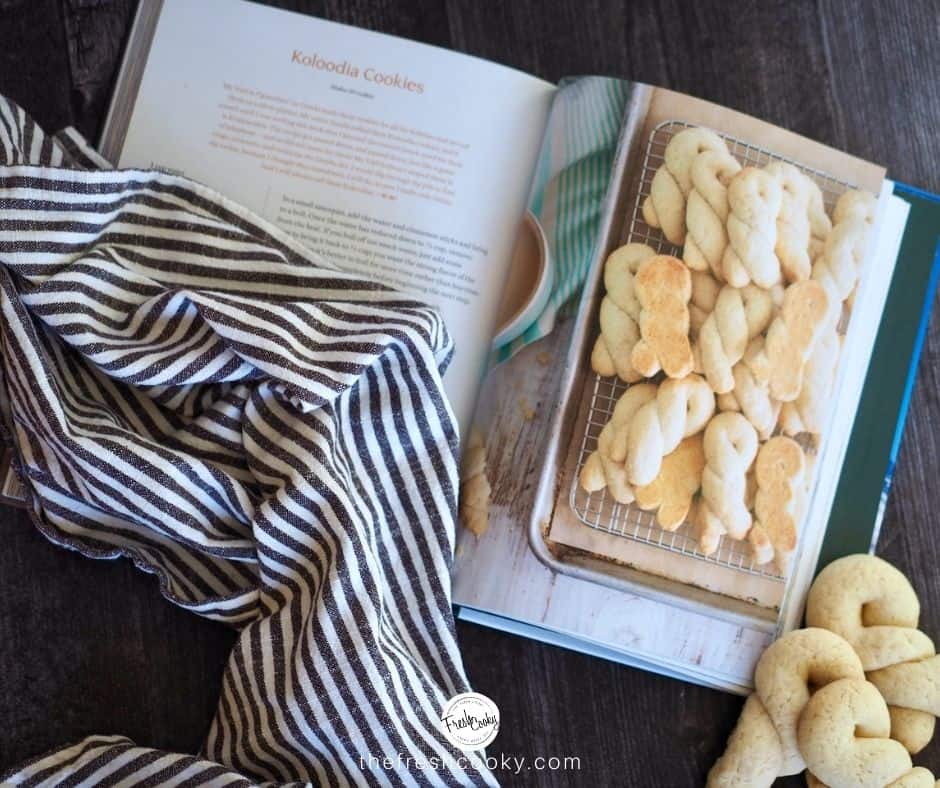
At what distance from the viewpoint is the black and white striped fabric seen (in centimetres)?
43

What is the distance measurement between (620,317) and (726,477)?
94 mm

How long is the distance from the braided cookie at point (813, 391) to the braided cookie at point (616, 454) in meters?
0.07

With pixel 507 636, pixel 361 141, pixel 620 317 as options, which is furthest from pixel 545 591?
pixel 361 141

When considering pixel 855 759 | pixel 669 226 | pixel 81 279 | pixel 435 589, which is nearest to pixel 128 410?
pixel 81 279

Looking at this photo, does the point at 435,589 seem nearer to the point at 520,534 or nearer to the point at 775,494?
the point at 520,534

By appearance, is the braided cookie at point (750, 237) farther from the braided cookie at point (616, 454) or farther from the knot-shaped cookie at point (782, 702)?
the knot-shaped cookie at point (782, 702)

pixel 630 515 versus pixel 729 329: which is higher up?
pixel 729 329

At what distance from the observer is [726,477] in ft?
1.48

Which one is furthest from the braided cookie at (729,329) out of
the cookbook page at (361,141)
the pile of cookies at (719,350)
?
the cookbook page at (361,141)

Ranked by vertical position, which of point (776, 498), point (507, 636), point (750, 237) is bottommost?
point (507, 636)

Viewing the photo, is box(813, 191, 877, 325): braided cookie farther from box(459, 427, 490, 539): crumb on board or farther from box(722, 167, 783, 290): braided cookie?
box(459, 427, 490, 539): crumb on board

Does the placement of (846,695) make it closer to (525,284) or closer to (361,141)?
(525,284)

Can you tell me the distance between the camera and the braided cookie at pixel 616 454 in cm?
46

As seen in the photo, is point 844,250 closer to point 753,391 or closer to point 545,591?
point 753,391
